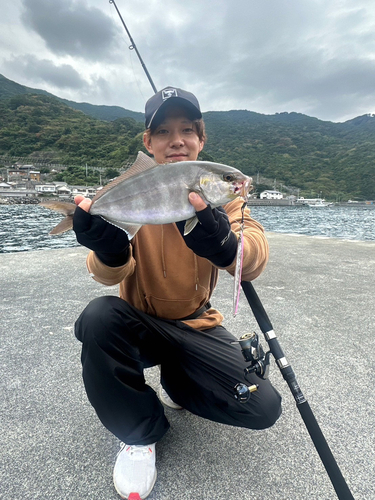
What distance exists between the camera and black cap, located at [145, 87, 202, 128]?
2.04m

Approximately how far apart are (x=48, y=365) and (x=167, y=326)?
4.59 ft

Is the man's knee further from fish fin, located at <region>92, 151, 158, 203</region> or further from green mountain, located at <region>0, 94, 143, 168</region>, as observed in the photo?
green mountain, located at <region>0, 94, 143, 168</region>

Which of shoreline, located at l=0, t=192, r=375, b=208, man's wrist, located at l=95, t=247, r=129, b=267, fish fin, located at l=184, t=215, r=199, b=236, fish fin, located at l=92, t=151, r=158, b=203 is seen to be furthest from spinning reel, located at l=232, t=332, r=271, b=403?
shoreline, located at l=0, t=192, r=375, b=208

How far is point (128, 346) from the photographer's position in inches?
67.3

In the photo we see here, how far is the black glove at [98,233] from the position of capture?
157cm

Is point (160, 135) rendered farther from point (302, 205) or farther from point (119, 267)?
point (302, 205)

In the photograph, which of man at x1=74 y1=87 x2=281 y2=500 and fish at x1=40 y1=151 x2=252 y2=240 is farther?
man at x1=74 y1=87 x2=281 y2=500

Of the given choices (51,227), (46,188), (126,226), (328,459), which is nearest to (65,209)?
(126,226)

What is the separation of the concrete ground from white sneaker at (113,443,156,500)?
2.6 inches

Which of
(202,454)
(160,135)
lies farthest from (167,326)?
(160,135)

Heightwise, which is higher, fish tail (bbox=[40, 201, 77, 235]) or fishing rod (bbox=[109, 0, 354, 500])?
fish tail (bbox=[40, 201, 77, 235])

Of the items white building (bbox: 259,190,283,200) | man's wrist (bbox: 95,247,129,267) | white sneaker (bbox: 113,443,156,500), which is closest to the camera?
white sneaker (bbox: 113,443,156,500)

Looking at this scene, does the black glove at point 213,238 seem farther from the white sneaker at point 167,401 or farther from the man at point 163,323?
the white sneaker at point 167,401

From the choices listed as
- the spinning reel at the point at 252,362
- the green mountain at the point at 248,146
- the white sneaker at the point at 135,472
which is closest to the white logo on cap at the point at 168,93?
the spinning reel at the point at 252,362
